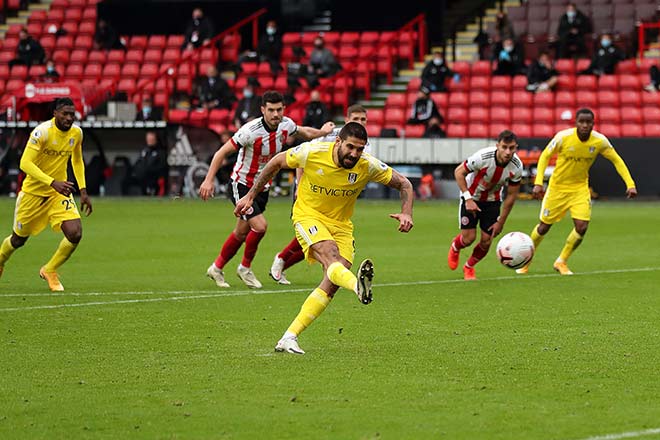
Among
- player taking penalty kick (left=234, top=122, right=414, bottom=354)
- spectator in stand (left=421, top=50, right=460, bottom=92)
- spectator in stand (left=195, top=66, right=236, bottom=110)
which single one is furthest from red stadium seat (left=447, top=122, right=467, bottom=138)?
player taking penalty kick (left=234, top=122, right=414, bottom=354)

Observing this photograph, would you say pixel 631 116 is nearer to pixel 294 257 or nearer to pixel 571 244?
pixel 571 244

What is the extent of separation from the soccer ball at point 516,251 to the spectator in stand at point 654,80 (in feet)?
61.4

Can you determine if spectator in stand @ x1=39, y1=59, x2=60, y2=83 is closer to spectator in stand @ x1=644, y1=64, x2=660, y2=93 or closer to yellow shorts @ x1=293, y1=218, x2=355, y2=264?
spectator in stand @ x1=644, y1=64, x2=660, y2=93

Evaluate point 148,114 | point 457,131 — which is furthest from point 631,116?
point 148,114

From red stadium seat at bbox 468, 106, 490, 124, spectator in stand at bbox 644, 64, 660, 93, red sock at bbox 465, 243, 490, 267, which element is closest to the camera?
red sock at bbox 465, 243, 490, 267

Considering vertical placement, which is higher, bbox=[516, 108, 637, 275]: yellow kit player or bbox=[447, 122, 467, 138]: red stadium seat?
bbox=[516, 108, 637, 275]: yellow kit player

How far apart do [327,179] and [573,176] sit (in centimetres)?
722

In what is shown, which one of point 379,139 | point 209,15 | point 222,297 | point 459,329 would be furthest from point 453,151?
point 459,329

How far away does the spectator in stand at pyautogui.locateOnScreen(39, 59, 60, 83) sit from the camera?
3581cm

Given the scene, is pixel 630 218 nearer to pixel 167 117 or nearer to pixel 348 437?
pixel 167 117

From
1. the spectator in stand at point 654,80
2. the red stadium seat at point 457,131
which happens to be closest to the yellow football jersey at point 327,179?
the red stadium seat at point 457,131

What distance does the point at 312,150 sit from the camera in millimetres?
9789

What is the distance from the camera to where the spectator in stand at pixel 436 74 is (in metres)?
33.3

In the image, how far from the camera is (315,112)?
31.7 meters
